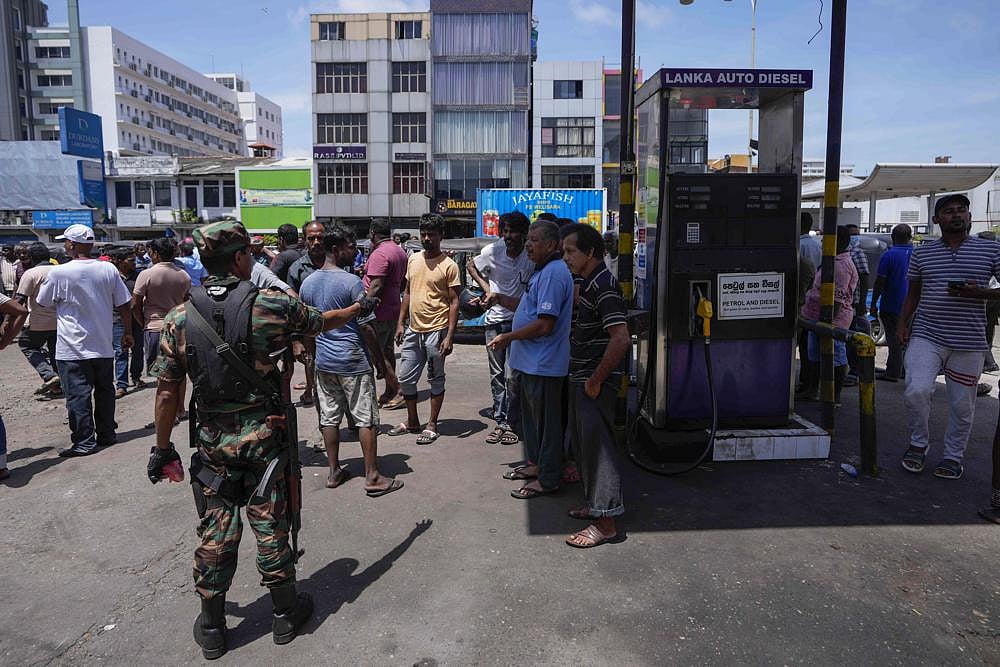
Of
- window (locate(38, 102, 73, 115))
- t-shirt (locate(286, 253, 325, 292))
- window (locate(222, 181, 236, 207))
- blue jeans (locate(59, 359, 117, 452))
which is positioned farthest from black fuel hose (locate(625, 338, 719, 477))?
window (locate(38, 102, 73, 115))

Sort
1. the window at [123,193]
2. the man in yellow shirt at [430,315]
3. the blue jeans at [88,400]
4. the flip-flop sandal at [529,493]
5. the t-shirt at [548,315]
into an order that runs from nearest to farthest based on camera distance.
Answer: the t-shirt at [548,315]
the flip-flop sandal at [529,493]
the blue jeans at [88,400]
the man in yellow shirt at [430,315]
the window at [123,193]

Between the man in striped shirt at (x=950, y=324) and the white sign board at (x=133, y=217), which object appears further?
the white sign board at (x=133, y=217)

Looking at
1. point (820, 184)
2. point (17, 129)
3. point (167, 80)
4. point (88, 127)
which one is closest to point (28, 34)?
point (17, 129)

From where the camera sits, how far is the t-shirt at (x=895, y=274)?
816 cm

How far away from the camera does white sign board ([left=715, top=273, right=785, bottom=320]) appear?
16.7 feet

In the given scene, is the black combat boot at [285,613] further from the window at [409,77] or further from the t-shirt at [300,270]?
the window at [409,77]

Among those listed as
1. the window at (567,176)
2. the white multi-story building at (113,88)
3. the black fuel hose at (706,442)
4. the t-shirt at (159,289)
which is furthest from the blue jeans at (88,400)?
the white multi-story building at (113,88)

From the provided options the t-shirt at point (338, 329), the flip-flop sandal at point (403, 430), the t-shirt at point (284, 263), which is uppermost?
the t-shirt at point (284, 263)

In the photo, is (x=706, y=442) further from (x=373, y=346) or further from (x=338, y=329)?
(x=373, y=346)

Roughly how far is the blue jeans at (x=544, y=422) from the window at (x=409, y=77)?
144ft

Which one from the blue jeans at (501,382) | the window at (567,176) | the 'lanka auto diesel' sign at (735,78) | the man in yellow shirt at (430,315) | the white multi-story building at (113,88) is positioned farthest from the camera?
the white multi-story building at (113,88)

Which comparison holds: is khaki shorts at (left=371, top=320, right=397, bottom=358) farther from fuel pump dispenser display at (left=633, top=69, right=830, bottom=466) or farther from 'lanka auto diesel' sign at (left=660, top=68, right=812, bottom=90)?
'lanka auto diesel' sign at (left=660, top=68, right=812, bottom=90)

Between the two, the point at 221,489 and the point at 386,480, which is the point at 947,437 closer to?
the point at 386,480

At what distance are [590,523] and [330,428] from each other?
1.99 metres
